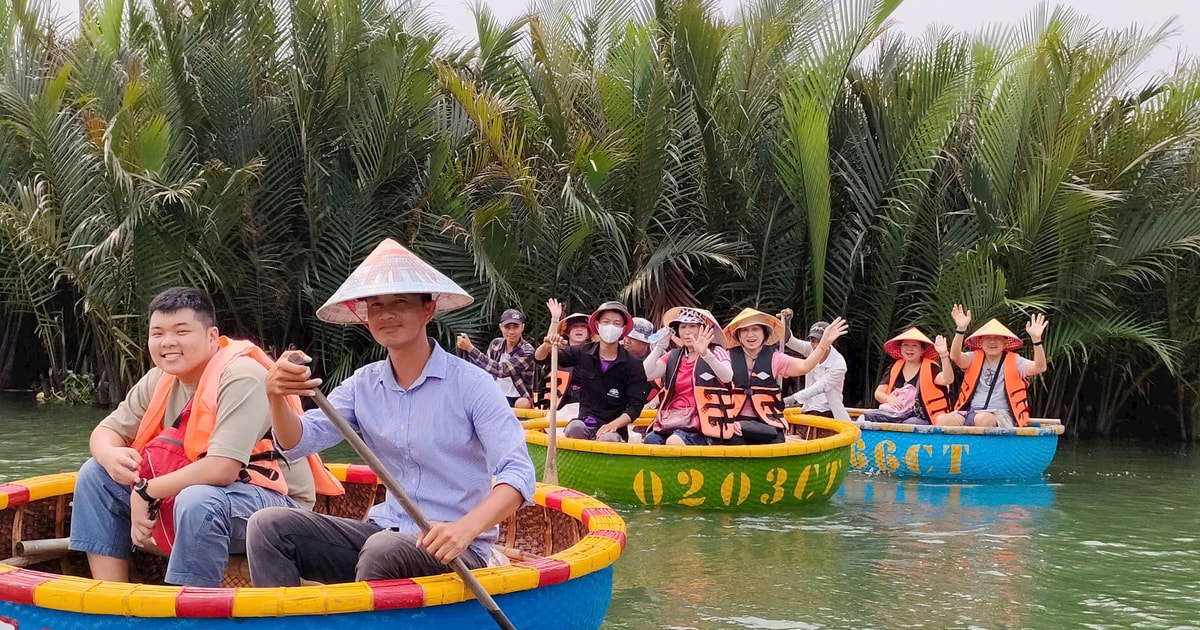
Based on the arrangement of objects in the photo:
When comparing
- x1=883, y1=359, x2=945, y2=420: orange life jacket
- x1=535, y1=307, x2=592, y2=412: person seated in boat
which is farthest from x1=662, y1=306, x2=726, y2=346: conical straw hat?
x1=883, y1=359, x2=945, y2=420: orange life jacket

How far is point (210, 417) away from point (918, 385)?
7430 mm

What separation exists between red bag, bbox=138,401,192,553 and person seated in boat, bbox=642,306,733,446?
3917 millimetres

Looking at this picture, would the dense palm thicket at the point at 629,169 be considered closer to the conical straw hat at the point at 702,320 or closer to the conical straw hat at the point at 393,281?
the conical straw hat at the point at 702,320

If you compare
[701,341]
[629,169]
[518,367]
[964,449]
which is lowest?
[964,449]

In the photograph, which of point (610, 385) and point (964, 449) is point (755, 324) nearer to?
point (610, 385)

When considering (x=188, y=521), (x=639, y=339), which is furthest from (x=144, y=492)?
(x=639, y=339)

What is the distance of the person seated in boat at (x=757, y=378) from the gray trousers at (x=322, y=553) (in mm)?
4417

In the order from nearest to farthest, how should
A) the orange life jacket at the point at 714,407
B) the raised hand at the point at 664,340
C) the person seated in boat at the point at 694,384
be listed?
the person seated in boat at the point at 694,384 < the orange life jacket at the point at 714,407 < the raised hand at the point at 664,340

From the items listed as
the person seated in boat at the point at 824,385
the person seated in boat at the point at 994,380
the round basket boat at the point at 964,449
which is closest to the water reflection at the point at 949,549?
the round basket boat at the point at 964,449

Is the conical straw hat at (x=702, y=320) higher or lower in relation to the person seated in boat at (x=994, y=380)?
higher

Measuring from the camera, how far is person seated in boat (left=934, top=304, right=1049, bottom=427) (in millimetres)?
9898

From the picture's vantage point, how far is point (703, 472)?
300 inches

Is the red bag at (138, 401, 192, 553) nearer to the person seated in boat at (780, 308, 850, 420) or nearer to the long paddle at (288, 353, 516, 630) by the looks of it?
the long paddle at (288, 353, 516, 630)

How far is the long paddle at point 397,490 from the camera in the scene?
10.8ft
